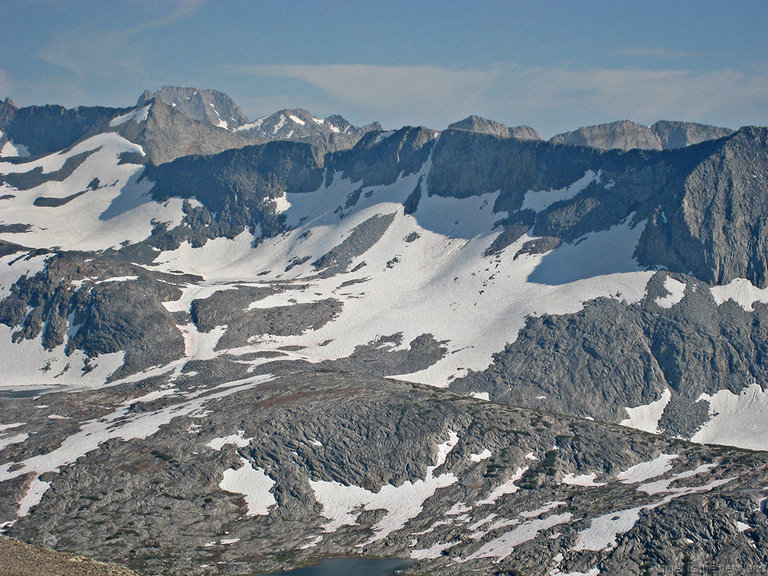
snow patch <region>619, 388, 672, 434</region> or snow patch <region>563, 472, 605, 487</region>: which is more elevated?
snow patch <region>563, 472, 605, 487</region>

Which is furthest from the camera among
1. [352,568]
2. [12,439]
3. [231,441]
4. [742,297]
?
[742,297]

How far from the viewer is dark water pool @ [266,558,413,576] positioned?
9756 cm

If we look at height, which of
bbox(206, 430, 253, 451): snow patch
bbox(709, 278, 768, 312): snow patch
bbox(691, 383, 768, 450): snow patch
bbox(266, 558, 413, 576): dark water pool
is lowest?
bbox(691, 383, 768, 450): snow patch

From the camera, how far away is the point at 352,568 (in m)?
99.1

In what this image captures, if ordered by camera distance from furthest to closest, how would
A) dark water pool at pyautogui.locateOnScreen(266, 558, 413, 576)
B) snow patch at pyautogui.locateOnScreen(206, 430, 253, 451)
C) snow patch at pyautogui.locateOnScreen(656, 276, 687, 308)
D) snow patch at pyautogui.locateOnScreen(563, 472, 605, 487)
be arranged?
snow patch at pyautogui.locateOnScreen(656, 276, 687, 308) < snow patch at pyautogui.locateOnScreen(206, 430, 253, 451) < snow patch at pyautogui.locateOnScreen(563, 472, 605, 487) < dark water pool at pyautogui.locateOnScreen(266, 558, 413, 576)

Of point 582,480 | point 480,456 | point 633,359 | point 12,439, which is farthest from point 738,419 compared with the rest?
point 12,439

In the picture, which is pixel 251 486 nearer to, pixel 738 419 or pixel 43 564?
pixel 43 564

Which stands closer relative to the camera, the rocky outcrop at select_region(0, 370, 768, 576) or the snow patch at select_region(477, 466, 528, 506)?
the rocky outcrop at select_region(0, 370, 768, 576)

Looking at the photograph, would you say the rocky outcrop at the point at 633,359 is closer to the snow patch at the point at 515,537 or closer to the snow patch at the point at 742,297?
the snow patch at the point at 742,297

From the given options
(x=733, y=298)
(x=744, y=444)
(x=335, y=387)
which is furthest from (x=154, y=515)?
(x=733, y=298)

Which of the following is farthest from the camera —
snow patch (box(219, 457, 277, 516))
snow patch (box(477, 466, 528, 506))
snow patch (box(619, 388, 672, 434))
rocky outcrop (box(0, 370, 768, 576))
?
snow patch (box(619, 388, 672, 434))

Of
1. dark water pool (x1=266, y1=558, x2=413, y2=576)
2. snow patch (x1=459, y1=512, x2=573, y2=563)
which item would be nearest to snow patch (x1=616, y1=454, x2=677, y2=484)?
snow patch (x1=459, y1=512, x2=573, y2=563)

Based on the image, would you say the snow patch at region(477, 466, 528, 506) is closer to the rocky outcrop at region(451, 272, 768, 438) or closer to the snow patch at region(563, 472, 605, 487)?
the snow patch at region(563, 472, 605, 487)

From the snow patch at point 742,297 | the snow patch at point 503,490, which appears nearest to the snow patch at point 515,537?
the snow patch at point 503,490
